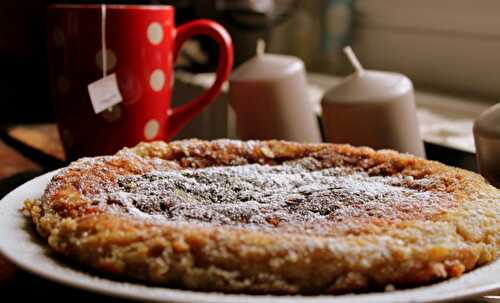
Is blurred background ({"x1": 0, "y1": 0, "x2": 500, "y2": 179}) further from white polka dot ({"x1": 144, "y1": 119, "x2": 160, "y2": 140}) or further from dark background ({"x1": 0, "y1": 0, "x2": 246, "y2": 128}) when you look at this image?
white polka dot ({"x1": 144, "y1": 119, "x2": 160, "y2": 140})

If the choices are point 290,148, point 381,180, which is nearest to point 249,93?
point 290,148

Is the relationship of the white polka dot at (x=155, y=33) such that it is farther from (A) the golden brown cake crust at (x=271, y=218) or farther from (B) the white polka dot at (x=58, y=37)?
(A) the golden brown cake crust at (x=271, y=218)

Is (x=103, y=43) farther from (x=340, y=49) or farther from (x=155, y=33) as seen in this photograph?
(x=340, y=49)

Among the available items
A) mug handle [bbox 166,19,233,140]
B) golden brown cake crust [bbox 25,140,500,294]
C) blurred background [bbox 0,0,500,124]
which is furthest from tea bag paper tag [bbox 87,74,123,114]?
blurred background [bbox 0,0,500,124]

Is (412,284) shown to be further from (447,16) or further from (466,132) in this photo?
(447,16)

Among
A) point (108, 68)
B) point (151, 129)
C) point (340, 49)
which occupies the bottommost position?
point (340, 49)

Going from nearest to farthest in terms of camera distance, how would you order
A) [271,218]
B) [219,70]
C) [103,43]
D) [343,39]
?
[271,218] < [103,43] < [219,70] < [343,39]

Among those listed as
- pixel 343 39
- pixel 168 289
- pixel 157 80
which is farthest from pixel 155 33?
pixel 343 39
